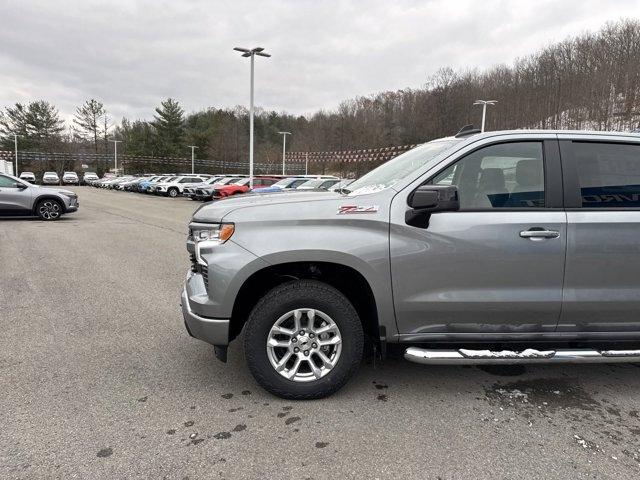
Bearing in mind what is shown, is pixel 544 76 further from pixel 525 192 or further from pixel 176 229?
pixel 525 192

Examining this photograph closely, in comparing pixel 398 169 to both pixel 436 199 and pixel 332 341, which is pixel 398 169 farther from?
pixel 332 341

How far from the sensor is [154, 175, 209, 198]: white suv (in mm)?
33719

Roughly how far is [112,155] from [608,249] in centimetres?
8581

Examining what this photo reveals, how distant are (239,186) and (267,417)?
78.1 feet

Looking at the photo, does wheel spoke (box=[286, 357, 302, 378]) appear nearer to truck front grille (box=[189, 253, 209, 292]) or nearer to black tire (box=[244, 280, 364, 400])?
black tire (box=[244, 280, 364, 400])

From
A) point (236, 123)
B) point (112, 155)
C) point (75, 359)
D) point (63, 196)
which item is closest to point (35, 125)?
point (112, 155)

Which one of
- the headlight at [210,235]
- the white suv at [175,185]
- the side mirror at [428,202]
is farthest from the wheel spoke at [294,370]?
the white suv at [175,185]

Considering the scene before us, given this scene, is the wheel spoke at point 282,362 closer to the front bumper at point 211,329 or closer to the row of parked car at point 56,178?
the front bumper at point 211,329

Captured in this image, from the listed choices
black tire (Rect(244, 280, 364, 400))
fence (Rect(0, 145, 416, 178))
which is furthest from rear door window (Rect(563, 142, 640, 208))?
fence (Rect(0, 145, 416, 178))

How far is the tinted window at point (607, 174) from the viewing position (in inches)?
132

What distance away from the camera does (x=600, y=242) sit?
3.25m

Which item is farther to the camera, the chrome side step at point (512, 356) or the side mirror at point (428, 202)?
the chrome side step at point (512, 356)

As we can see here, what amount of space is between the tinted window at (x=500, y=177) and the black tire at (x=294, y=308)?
44.1 inches

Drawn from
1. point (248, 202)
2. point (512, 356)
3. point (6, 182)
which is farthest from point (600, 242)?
point (6, 182)
